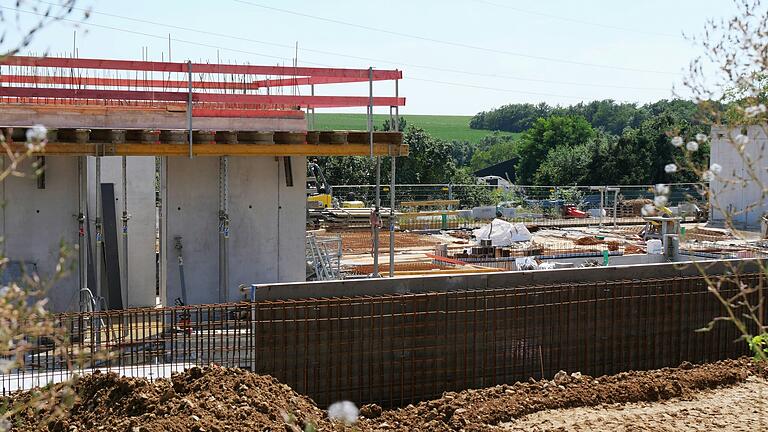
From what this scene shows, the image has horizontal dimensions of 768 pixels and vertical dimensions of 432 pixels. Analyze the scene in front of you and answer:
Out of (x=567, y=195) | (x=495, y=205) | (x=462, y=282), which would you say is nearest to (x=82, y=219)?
(x=462, y=282)

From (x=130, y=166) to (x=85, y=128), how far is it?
254 cm

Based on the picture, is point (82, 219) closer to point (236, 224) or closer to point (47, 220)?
point (47, 220)

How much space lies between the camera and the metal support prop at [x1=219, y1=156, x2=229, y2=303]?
15391 mm

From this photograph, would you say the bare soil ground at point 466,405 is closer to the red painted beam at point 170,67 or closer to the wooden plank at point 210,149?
the wooden plank at point 210,149

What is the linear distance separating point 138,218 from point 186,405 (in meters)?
8.96

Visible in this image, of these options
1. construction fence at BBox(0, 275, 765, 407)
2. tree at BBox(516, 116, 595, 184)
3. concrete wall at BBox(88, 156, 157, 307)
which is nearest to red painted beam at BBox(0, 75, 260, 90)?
concrete wall at BBox(88, 156, 157, 307)

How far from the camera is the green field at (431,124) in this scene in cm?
11954

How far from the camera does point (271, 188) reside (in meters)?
16.0

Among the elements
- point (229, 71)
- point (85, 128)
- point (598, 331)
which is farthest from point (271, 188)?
point (598, 331)

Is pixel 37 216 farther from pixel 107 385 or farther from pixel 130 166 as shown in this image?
pixel 107 385

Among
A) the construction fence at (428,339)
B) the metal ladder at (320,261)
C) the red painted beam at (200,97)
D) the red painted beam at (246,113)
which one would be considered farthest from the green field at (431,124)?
the construction fence at (428,339)

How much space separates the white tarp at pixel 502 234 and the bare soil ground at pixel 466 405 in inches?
752

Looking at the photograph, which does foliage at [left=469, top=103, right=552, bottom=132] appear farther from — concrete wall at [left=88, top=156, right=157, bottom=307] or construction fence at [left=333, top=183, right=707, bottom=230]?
concrete wall at [left=88, top=156, right=157, bottom=307]

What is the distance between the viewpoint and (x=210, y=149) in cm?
1466
